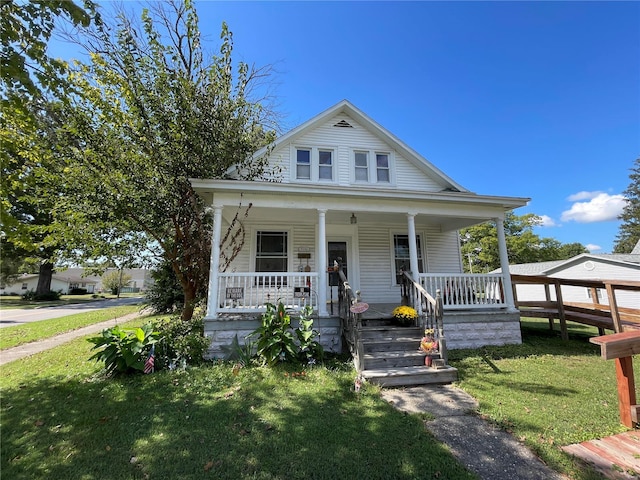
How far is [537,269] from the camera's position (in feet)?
77.7

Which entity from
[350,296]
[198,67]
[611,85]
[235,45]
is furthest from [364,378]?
[611,85]

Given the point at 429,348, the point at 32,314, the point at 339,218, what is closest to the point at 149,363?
the point at 429,348

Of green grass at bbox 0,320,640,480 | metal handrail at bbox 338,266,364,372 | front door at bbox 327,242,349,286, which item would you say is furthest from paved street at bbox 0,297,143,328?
metal handrail at bbox 338,266,364,372

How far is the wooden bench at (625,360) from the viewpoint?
10.9 ft

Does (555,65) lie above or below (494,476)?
above

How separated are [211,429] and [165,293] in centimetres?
1055

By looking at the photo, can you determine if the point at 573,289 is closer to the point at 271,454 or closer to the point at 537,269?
the point at 537,269

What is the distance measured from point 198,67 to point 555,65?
13192mm

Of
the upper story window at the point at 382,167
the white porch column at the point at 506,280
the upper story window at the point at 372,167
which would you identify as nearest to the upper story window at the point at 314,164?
the upper story window at the point at 372,167

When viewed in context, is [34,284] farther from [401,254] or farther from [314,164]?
[401,254]

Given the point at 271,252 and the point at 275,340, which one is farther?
the point at 271,252

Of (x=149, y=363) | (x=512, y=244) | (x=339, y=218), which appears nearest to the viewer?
(x=149, y=363)

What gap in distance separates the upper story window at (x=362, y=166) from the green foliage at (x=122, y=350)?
772 centimetres

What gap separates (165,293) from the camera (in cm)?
1236
